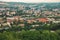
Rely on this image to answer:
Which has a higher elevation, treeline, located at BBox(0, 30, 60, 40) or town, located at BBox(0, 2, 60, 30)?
town, located at BBox(0, 2, 60, 30)

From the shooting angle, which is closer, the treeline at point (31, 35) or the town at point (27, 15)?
the treeline at point (31, 35)

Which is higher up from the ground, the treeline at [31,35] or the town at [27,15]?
the town at [27,15]

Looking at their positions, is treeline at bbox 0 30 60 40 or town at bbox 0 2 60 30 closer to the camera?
treeline at bbox 0 30 60 40

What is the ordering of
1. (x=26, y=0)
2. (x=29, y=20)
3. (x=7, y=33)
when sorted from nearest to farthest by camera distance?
(x=7, y=33), (x=29, y=20), (x=26, y=0)

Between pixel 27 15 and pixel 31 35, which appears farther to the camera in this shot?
pixel 27 15

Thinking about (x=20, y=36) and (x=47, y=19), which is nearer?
(x=20, y=36)

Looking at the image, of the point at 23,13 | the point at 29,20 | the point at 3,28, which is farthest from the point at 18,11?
the point at 3,28

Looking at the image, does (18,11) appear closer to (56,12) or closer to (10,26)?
Answer: (10,26)

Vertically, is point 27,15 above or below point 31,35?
above
